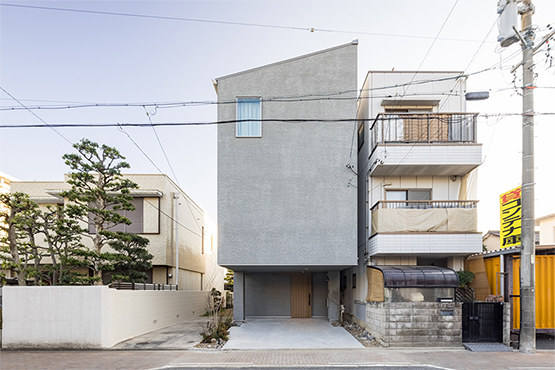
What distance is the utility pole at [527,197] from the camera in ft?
33.9

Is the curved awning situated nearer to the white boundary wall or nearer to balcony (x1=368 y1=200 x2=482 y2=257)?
balcony (x1=368 y1=200 x2=482 y2=257)

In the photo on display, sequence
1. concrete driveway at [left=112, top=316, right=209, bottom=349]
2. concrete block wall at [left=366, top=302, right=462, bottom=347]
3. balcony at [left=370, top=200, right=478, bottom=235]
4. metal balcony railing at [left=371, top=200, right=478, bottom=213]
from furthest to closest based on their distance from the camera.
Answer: metal balcony railing at [left=371, top=200, right=478, bottom=213], balcony at [left=370, top=200, right=478, bottom=235], concrete driveway at [left=112, top=316, right=209, bottom=349], concrete block wall at [left=366, top=302, right=462, bottom=347]

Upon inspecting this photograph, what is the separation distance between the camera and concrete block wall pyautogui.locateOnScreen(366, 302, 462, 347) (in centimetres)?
1108

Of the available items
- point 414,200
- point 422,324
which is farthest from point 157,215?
point 422,324

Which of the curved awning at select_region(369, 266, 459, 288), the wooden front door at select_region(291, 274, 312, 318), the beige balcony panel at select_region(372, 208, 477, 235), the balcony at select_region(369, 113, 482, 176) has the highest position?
the balcony at select_region(369, 113, 482, 176)

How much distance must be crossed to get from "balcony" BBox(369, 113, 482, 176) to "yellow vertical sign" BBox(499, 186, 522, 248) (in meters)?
1.61

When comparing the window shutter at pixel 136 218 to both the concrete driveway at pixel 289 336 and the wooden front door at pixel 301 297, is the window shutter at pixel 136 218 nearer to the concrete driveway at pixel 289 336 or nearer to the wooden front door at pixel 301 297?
the concrete driveway at pixel 289 336

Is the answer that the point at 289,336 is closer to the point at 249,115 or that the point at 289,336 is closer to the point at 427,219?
the point at 427,219

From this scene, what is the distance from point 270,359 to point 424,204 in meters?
7.50

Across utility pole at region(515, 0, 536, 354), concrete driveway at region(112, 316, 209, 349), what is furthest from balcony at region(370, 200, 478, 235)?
concrete driveway at region(112, 316, 209, 349)

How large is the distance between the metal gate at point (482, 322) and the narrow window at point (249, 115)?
8.74 metres

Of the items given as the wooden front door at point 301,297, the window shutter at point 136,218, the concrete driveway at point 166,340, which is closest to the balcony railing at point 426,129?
the wooden front door at point 301,297

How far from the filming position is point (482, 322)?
11.2 meters

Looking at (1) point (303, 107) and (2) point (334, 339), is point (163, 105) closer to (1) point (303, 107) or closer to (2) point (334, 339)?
(1) point (303, 107)
